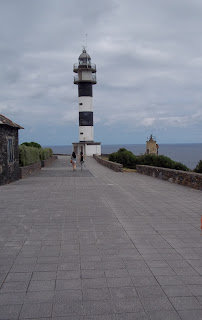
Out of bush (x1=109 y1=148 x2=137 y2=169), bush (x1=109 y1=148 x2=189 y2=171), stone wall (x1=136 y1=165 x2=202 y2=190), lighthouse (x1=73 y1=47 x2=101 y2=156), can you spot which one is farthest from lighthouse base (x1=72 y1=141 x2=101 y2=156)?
stone wall (x1=136 y1=165 x2=202 y2=190)

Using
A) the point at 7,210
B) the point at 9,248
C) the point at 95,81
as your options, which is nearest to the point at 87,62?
the point at 95,81

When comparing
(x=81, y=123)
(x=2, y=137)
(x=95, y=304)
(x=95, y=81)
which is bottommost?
(x=95, y=304)

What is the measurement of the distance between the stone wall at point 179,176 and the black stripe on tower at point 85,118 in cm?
2701

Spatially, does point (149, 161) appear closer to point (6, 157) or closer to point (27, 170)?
point (27, 170)

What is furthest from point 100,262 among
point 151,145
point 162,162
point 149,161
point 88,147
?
point 151,145

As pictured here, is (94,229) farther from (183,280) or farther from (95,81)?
(95,81)

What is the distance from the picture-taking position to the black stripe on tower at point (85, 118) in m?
46.4

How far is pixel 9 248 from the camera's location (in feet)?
18.0

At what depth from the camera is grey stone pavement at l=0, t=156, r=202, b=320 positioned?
138 inches

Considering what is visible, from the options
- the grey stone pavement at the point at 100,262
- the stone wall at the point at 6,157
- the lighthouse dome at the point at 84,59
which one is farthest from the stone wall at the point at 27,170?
the lighthouse dome at the point at 84,59

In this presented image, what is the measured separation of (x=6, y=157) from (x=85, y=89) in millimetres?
33233

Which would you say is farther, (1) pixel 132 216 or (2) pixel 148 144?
(2) pixel 148 144

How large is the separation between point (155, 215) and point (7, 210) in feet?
12.7

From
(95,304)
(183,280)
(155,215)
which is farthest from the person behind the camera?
(155,215)
